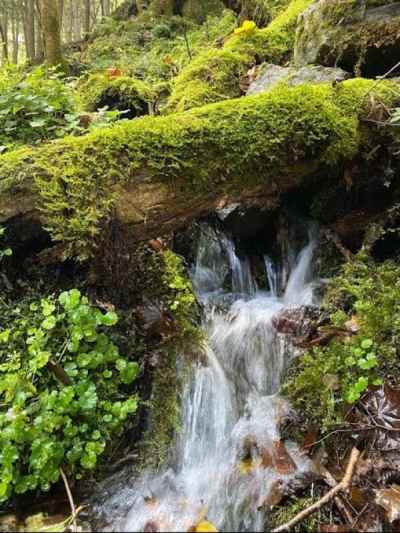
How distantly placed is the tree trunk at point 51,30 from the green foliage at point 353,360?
7078mm

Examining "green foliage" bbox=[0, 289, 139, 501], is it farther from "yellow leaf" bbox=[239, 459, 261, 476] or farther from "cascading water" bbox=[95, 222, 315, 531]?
"yellow leaf" bbox=[239, 459, 261, 476]

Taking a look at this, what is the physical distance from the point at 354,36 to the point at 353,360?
13.1 ft

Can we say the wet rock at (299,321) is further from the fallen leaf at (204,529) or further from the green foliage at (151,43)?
the green foliage at (151,43)

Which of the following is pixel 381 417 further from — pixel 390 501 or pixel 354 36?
pixel 354 36

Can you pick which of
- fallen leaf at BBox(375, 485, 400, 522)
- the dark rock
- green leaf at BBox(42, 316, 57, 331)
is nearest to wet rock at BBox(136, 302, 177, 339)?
green leaf at BBox(42, 316, 57, 331)

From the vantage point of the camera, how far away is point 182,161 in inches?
124

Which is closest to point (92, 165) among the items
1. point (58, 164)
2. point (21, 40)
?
point (58, 164)

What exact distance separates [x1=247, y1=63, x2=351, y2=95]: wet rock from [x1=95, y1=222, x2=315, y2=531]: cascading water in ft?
6.17

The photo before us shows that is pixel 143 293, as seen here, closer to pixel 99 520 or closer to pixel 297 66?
pixel 99 520

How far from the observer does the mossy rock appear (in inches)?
255

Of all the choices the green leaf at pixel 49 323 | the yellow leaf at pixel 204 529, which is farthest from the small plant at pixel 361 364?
→ the green leaf at pixel 49 323

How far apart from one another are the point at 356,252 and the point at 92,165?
2.67m

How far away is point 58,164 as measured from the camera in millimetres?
2916

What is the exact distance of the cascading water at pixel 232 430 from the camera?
206 cm
